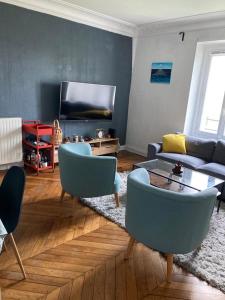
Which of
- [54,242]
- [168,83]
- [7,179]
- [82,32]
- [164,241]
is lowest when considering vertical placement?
[54,242]

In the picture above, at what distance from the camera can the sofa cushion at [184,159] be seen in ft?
12.0

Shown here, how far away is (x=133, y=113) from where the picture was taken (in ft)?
17.6

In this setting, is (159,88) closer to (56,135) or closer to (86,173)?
(56,135)

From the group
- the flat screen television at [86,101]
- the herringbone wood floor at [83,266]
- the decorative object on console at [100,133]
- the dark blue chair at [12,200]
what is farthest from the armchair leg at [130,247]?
the decorative object on console at [100,133]

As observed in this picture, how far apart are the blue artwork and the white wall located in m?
0.08

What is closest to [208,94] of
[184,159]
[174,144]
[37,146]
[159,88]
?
[159,88]

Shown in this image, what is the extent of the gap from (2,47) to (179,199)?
3.23 metres

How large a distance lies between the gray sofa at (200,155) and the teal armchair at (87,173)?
4.90 ft

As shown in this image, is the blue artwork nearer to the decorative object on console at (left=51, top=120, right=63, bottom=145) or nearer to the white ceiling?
the white ceiling

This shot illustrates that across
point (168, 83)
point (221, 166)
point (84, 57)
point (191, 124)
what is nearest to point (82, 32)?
point (84, 57)

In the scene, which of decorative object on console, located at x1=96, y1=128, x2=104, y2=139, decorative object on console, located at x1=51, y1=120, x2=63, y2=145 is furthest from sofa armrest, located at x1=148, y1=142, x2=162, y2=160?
decorative object on console, located at x1=51, y1=120, x2=63, y2=145

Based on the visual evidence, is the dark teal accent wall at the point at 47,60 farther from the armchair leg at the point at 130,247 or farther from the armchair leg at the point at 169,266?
the armchair leg at the point at 169,266

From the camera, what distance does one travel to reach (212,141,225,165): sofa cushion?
3.77m

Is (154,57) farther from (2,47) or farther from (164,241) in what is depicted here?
(164,241)
